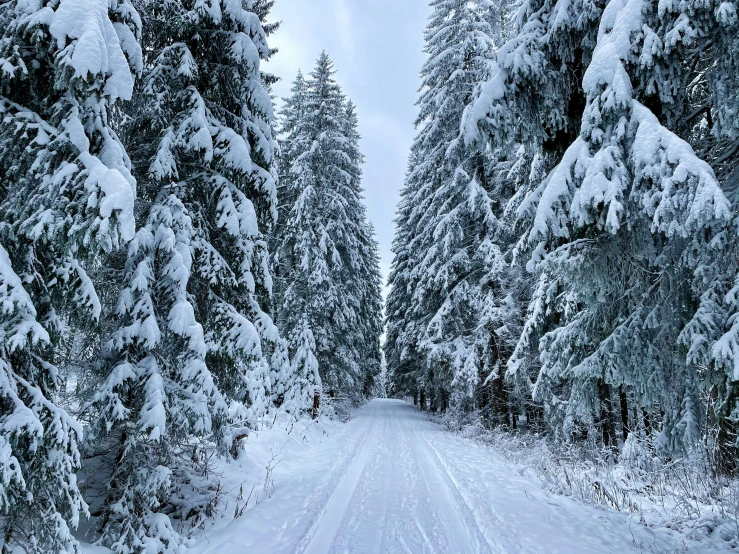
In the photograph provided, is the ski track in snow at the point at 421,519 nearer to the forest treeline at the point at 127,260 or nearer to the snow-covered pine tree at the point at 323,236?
the forest treeline at the point at 127,260

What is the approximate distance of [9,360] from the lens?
3.30 m

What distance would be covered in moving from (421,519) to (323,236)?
42.3 ft

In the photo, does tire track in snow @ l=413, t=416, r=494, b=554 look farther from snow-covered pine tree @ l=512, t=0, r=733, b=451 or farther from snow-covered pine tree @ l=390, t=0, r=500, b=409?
snow-covered pine tree @ l=390, t=0, r=500, b=409

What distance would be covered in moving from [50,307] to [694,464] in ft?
28.4

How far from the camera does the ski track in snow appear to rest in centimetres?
459

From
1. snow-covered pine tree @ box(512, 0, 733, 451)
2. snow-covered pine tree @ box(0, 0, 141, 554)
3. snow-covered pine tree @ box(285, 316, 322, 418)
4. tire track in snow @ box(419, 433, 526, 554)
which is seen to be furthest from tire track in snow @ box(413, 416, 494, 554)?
snow-covered pine tree @ box(285, 316, 322, 418)

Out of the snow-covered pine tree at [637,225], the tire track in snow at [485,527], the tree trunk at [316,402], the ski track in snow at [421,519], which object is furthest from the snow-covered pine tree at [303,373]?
the snow-covered pine tree at [637,225]

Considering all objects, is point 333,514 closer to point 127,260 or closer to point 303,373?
point 127,260

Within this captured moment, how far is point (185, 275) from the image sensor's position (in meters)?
5.25

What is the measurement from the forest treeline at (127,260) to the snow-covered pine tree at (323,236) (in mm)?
7515

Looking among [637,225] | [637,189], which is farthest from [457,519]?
[637,189]

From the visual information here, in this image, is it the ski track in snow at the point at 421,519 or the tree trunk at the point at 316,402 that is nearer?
the ski track in snow at the point at 421,519

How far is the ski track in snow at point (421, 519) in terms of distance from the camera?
4586 millimetres

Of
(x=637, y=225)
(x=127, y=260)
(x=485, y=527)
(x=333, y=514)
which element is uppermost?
(x=637, y=225)
